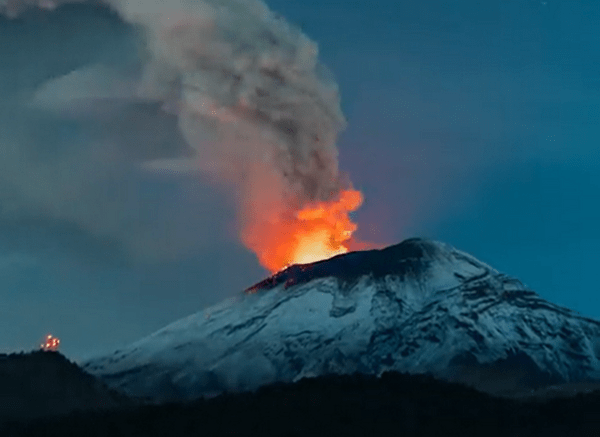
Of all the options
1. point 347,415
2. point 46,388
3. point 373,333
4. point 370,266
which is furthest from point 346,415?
point 370,266

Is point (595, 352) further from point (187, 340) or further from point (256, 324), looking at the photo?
point (187, 340)

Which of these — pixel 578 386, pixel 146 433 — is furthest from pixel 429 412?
pixel 578 386

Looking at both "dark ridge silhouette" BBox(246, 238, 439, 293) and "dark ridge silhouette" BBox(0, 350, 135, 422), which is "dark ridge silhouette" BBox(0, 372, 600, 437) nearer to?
"dark ridge silhouette" BBox(0, 350, 135, 422)

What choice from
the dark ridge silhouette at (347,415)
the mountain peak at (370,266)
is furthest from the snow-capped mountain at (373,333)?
the dark ridge silhouette at (347,415)

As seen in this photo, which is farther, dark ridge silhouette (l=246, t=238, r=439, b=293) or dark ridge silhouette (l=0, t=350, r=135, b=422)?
dark ridge silhouette (l=246, t=238, r=439, b=293)

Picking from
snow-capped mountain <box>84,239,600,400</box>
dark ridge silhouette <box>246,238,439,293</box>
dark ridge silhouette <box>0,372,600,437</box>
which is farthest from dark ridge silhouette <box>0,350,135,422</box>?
dark ridge silhouette <box>246,238,439,293</box>
